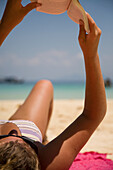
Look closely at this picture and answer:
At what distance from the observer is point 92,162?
1426 mm

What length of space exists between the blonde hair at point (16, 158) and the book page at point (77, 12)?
0.57m

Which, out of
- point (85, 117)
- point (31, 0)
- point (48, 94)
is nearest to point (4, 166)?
point (85, 117)

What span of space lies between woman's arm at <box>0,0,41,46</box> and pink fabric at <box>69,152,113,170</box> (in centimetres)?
106

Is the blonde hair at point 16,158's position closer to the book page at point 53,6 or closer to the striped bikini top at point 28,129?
the striped bikini top at point 28,129

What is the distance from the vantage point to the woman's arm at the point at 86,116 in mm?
773

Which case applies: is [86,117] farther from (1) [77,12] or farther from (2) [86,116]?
(1) [77,12]

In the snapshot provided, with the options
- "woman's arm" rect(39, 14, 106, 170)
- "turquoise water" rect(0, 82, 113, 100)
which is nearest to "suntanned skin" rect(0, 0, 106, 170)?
"woman's arm" rect(39, 14, 106, 170)

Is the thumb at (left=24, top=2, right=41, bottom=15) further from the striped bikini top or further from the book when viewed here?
the striped bikini top

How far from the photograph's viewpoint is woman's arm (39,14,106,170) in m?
0.77

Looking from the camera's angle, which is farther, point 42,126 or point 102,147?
point 102,147

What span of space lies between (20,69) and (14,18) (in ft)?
111

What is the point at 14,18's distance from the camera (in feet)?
2.58

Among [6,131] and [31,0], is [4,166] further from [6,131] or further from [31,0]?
[31,0]

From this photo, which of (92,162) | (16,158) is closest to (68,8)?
(16,158)
